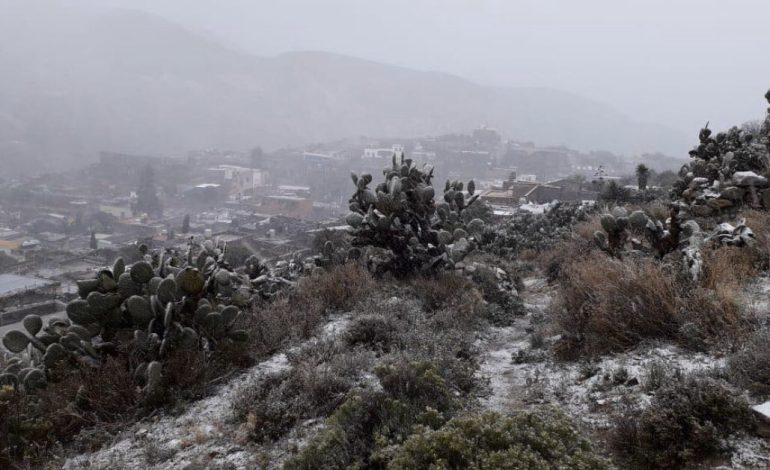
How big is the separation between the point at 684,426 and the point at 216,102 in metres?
151

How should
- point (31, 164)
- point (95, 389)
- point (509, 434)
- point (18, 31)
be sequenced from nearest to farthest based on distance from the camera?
point (509, 434) → point (95, 389) → point (31, 164) → point (18, 31)

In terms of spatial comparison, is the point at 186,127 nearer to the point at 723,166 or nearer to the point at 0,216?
the point at 0,216

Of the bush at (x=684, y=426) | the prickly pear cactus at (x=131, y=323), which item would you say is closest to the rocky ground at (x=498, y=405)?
the bush at (x=684, y=426)

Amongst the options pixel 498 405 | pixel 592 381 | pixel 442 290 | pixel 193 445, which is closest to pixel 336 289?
pixel 442 290

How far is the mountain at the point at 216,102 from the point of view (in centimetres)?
9531

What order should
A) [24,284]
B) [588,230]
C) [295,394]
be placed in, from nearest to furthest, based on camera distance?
1. [295,394]
2. [588,230]
3. [24,284]

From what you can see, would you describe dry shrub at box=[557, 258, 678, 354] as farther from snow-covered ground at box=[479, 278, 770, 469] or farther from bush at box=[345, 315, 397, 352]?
bush at box=[345, 315, 397, 352]

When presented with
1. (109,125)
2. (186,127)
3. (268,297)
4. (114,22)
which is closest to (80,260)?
(268,297)

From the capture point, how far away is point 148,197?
150ft

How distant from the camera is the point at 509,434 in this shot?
7.95 feet

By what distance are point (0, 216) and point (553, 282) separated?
156 feet

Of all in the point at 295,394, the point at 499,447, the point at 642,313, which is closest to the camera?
the point at 499,447

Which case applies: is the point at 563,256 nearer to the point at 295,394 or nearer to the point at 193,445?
the point at 295,394

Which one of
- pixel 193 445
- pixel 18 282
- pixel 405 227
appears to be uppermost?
pixel 405 227
